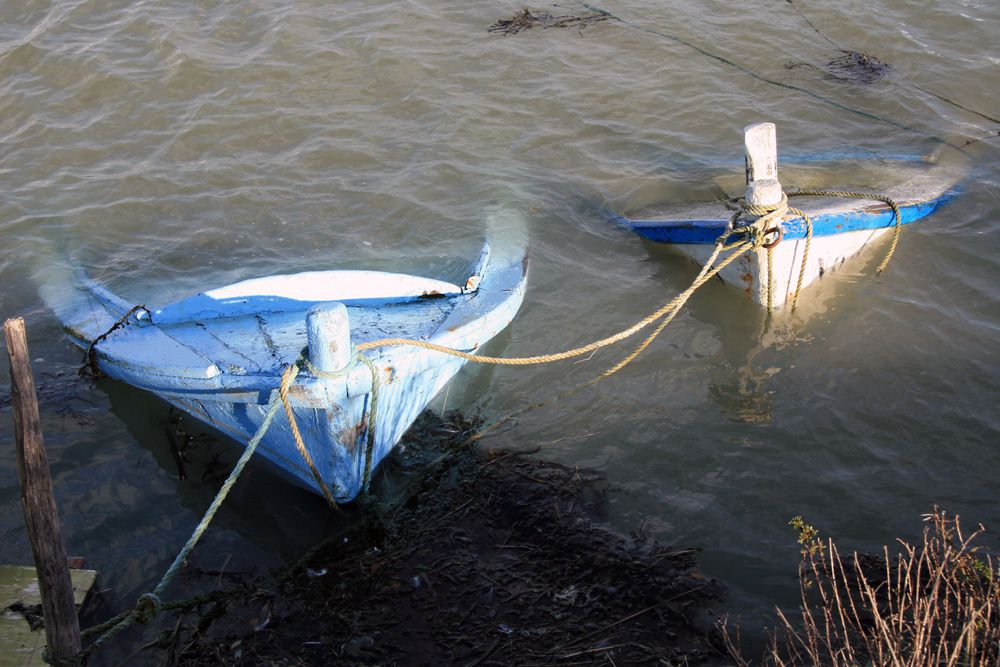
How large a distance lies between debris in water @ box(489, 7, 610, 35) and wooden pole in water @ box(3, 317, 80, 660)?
845cm

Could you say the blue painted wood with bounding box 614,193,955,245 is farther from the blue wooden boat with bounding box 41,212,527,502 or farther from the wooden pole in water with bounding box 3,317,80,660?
the wooden pole in water with bounding box 3,317,80,660

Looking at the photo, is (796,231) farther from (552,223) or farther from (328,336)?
Answer: (328,336)

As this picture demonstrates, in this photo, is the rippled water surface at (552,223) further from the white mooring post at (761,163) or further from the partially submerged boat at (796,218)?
the white mooring post at (761,163)

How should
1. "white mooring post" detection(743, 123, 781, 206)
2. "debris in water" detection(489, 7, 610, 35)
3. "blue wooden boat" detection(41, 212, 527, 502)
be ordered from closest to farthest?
"blue wooden boat" detection(41, 212, 527, 502) < "white mooring post" detection(743, 123, 781, 206) < "debris in water" detection(489, 7, 610, 35)

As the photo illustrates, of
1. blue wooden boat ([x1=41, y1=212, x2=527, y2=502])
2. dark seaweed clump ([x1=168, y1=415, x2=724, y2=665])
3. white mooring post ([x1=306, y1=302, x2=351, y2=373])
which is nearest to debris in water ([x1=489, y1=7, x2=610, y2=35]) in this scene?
blue wooden boat ([x1=41, y1=212, x2=527, y2=502])

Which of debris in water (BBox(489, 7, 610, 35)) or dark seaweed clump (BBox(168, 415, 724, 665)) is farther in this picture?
debris in water (BBox(489, 7, 610, 35))

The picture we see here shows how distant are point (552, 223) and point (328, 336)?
12.7 feet

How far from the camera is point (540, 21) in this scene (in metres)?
11.0

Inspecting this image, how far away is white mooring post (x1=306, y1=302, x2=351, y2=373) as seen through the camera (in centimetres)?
414

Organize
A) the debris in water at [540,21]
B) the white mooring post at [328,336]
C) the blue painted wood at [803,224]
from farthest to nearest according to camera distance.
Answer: the debris in water at [540,21] < the blue painted wood at [803,224] < the white mooring post at [328,336]

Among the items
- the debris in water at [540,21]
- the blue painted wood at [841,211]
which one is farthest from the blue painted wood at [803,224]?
the debris in water at [540,21]

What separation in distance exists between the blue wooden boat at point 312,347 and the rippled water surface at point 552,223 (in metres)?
0.42

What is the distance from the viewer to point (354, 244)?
24.8 feet

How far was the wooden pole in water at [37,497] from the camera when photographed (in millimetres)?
3268
